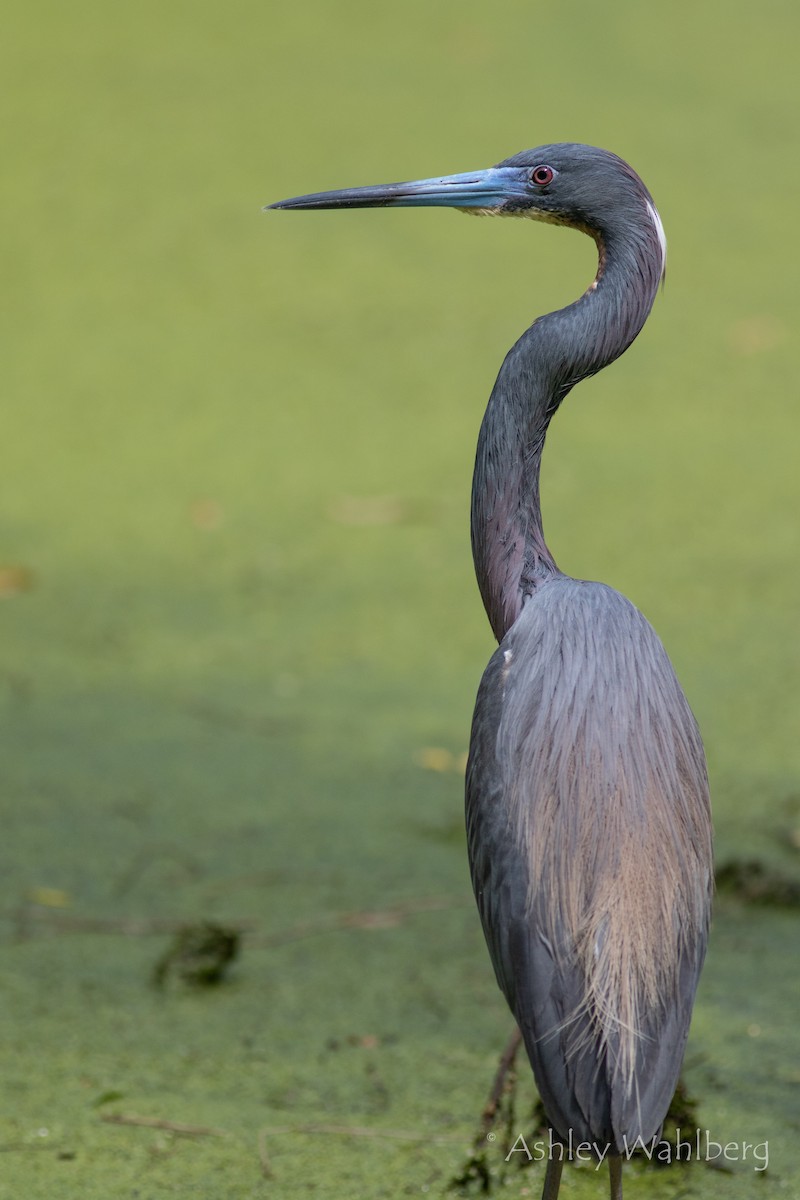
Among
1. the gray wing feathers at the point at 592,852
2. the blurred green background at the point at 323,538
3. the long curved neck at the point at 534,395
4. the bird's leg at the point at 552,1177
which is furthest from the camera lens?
the blurred green background at the point at 323,538

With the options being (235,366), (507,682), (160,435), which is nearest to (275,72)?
(235,366)

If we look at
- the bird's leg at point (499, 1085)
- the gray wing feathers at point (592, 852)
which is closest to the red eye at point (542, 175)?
the gray wing feathers at point (592, 852)

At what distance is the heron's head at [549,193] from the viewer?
230 centimetres

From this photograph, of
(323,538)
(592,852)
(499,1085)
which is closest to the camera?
(592,852)

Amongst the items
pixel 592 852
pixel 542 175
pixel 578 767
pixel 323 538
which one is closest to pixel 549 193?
pixel 542 175

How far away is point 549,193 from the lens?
2.34m

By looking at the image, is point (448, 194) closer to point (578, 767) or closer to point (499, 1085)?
point (578, 767)

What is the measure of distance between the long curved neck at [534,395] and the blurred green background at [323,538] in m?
1.01

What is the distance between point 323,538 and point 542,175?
300 centimetres

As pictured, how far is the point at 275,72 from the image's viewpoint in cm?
771

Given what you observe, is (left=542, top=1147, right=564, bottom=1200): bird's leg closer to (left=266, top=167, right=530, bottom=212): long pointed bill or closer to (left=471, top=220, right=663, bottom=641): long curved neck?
(left=471, top=220, right=663, bottom=641): long curved neck

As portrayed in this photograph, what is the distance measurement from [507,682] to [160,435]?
12.7ft

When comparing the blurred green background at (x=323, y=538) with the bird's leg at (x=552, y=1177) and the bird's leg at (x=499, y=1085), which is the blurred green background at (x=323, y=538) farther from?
the bird's leg at (x=552, y=1177)

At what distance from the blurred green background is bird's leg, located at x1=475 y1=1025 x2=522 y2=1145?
4.2 inches
